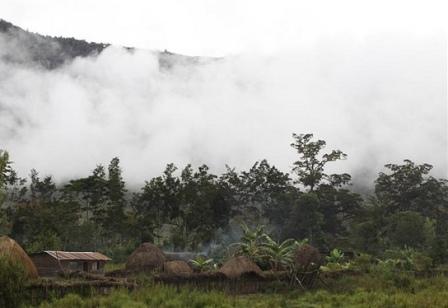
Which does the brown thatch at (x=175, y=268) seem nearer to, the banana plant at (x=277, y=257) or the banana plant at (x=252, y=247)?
the banana plant at (x=252, y=247)

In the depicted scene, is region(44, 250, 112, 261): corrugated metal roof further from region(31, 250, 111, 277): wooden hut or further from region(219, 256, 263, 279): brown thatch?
region(219, 256, 263, 279): brown thatch

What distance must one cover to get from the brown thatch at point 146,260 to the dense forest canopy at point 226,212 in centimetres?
1439

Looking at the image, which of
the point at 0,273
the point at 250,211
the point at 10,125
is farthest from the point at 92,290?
the point at 10,125

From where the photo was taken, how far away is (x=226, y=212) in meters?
62.3

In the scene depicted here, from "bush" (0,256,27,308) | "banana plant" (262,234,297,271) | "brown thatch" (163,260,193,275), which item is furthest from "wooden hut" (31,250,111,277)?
"bush" (0,256,27,308)

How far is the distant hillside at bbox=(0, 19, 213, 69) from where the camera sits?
17338cm

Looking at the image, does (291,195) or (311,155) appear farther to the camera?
(311,155)

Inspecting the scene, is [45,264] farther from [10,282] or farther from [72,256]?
[10,282]

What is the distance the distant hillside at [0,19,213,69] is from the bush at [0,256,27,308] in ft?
536

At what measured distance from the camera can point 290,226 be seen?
58656mm

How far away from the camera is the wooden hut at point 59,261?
111 feet

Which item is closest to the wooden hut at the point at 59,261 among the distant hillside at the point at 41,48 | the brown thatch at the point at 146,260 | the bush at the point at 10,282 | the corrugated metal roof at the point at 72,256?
the corrugated metal roof at the point at 72,256

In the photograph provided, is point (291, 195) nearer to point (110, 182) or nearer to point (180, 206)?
point (180, 206)

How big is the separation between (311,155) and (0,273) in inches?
2128
